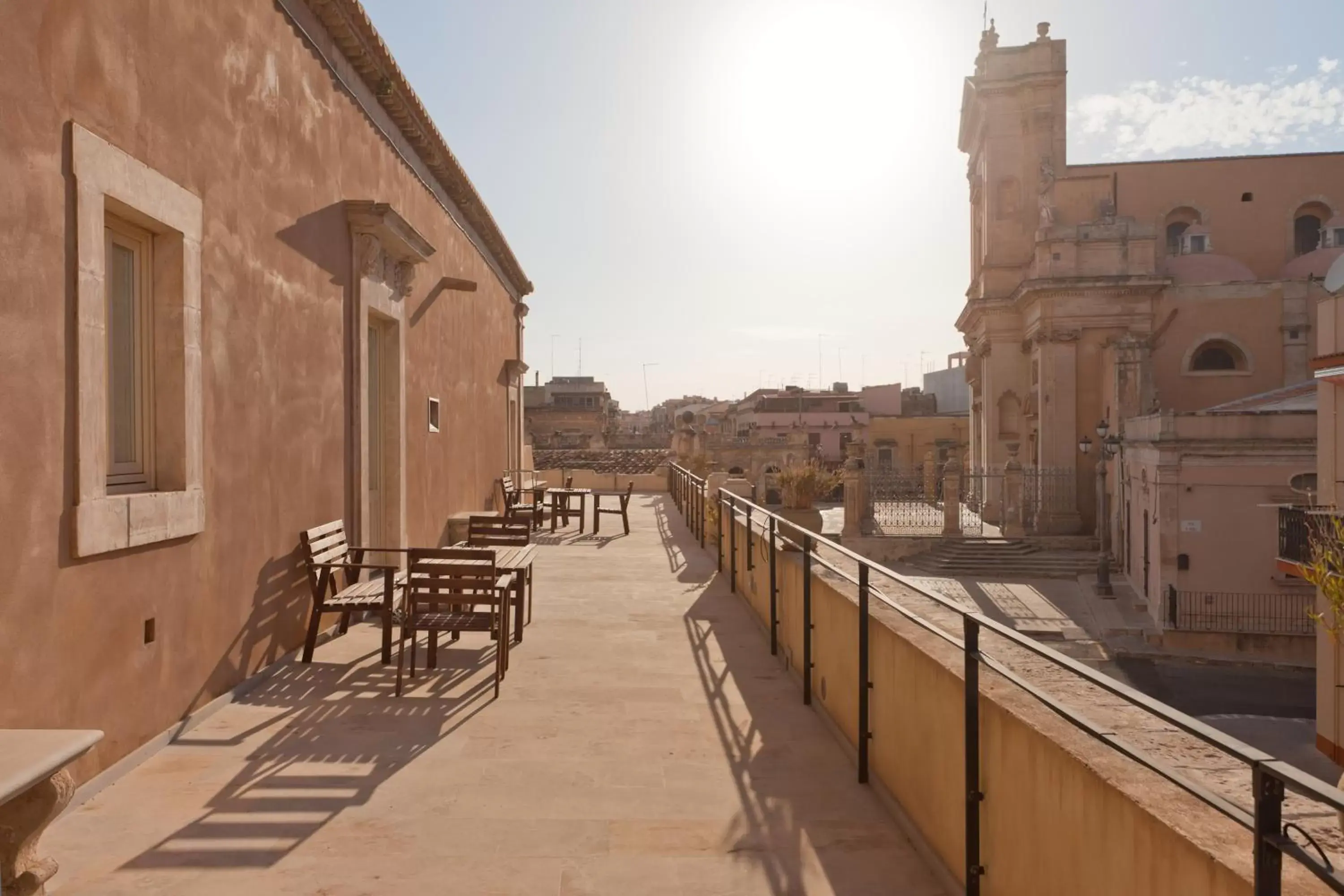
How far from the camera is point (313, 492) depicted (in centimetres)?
665

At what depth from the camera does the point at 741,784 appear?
4121 mm

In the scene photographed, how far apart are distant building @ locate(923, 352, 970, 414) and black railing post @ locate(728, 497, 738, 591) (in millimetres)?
58761

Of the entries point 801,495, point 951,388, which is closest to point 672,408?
point 951,388

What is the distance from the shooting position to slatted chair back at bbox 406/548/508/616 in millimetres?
5637

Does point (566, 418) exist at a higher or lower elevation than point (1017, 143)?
lower

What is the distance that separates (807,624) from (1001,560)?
21.8 m

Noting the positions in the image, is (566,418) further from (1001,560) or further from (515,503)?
(515,503)

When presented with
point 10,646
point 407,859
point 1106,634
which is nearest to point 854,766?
point 407,859

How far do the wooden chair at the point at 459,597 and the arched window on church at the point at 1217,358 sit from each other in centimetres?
2917

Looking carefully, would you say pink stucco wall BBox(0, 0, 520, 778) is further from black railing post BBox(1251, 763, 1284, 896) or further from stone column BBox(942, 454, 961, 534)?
stone column BBox(942, 454, 961, 534)

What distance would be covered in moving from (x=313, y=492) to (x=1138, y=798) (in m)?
6.03

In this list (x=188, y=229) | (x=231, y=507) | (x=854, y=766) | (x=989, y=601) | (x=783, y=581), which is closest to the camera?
(x=854, y=766)

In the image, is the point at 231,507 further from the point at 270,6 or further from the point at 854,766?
the point at 854,766

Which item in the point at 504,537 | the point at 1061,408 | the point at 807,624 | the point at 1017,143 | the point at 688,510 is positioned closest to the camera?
the point at 807,624
